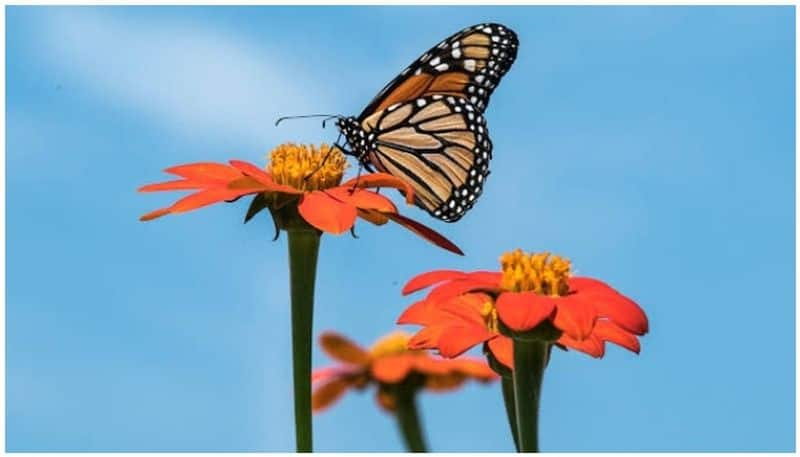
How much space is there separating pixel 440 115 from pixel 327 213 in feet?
3.04

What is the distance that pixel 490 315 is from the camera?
1.40 m

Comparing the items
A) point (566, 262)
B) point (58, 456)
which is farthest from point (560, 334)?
point (58, 456)

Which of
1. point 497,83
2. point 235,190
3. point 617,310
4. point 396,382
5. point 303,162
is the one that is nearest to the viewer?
point 617,310

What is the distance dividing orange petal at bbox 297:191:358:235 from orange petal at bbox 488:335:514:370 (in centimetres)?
23

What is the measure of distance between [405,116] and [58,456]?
96 centimetres

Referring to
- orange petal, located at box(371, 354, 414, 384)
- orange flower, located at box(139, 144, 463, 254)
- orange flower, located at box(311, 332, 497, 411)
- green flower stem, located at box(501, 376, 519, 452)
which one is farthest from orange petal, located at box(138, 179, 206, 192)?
orange petal, located at box(371, 354, 414, 384)

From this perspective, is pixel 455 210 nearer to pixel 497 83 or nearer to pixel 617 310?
pixel 497 83

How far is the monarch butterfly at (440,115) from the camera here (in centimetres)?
235

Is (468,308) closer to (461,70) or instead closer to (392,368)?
(461,70)

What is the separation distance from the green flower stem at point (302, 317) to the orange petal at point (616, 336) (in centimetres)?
32

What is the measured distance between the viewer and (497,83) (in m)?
2.38

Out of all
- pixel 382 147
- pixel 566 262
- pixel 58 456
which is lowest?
pixel 58 456

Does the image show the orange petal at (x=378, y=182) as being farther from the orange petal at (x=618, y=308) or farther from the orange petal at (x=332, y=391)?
the orange petal at (x=332, y=391)

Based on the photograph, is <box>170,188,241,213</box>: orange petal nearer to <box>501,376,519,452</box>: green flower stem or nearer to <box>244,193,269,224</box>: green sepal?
<box>244,193,269,224</box>: green sepal
